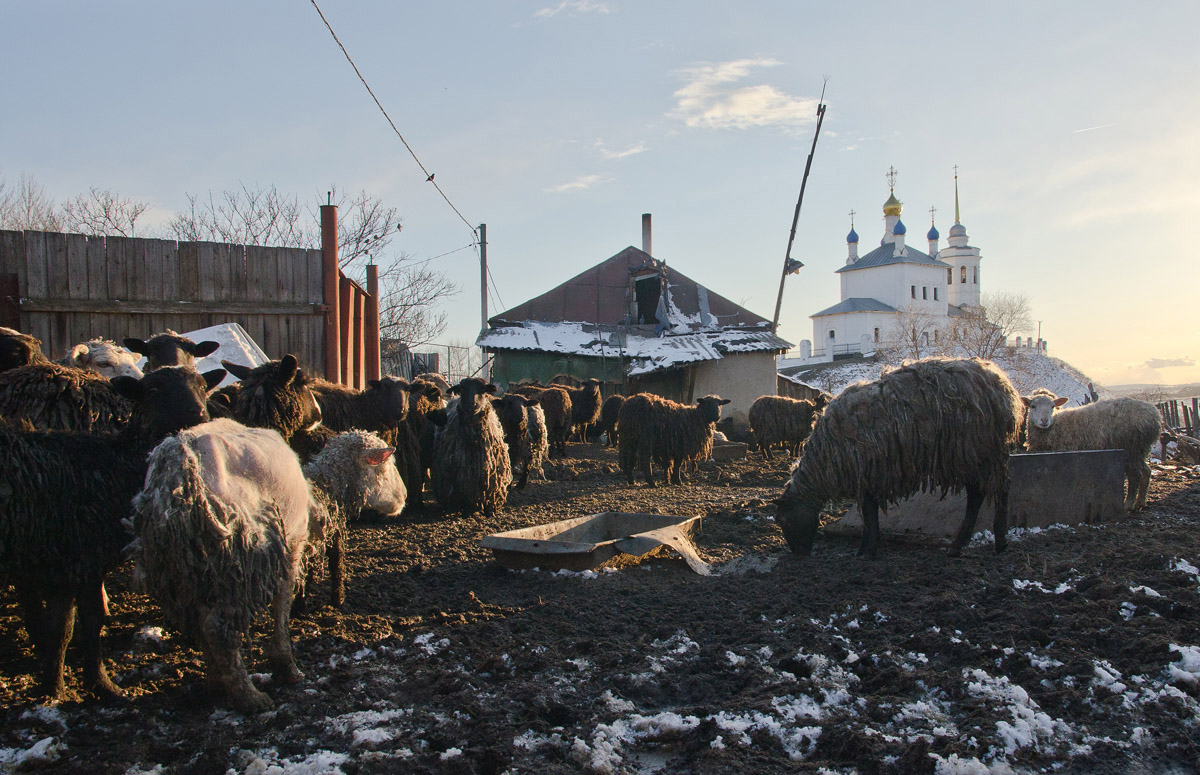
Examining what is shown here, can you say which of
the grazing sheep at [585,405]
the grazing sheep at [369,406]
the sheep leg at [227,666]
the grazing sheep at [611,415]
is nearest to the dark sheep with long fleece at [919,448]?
the grazing sheep at [369,406]

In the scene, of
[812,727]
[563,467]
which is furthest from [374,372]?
[812,727]

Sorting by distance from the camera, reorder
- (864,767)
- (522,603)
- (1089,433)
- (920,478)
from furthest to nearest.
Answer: (1089,433) < (920,478) < (522,603) < (864,767)

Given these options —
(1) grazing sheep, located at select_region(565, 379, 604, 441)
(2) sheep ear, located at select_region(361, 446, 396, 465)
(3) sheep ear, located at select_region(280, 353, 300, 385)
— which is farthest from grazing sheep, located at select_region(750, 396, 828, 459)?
(3) sheep ear, located at select_region(280, 353, 300, 385)

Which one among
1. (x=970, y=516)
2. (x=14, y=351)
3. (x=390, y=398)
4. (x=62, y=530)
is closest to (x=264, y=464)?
(x=62, y=530)

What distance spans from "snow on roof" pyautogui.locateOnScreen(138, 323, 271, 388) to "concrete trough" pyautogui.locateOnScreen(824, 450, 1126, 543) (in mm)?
6549

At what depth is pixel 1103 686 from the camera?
3.32 m

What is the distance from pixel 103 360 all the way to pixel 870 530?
22.7 ft

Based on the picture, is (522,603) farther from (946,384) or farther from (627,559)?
(946,384)

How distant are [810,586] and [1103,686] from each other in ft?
6.84

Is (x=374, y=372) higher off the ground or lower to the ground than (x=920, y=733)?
higher

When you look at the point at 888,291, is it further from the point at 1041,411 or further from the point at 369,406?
the point at 369,406

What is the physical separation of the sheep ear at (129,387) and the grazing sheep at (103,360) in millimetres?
2892

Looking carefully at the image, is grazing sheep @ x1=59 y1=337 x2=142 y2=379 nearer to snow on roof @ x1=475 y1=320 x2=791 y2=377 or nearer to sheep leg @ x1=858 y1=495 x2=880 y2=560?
sheep leg @ x1=858 y1=495 x2=880 y2=560

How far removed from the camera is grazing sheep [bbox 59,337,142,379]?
632cm
